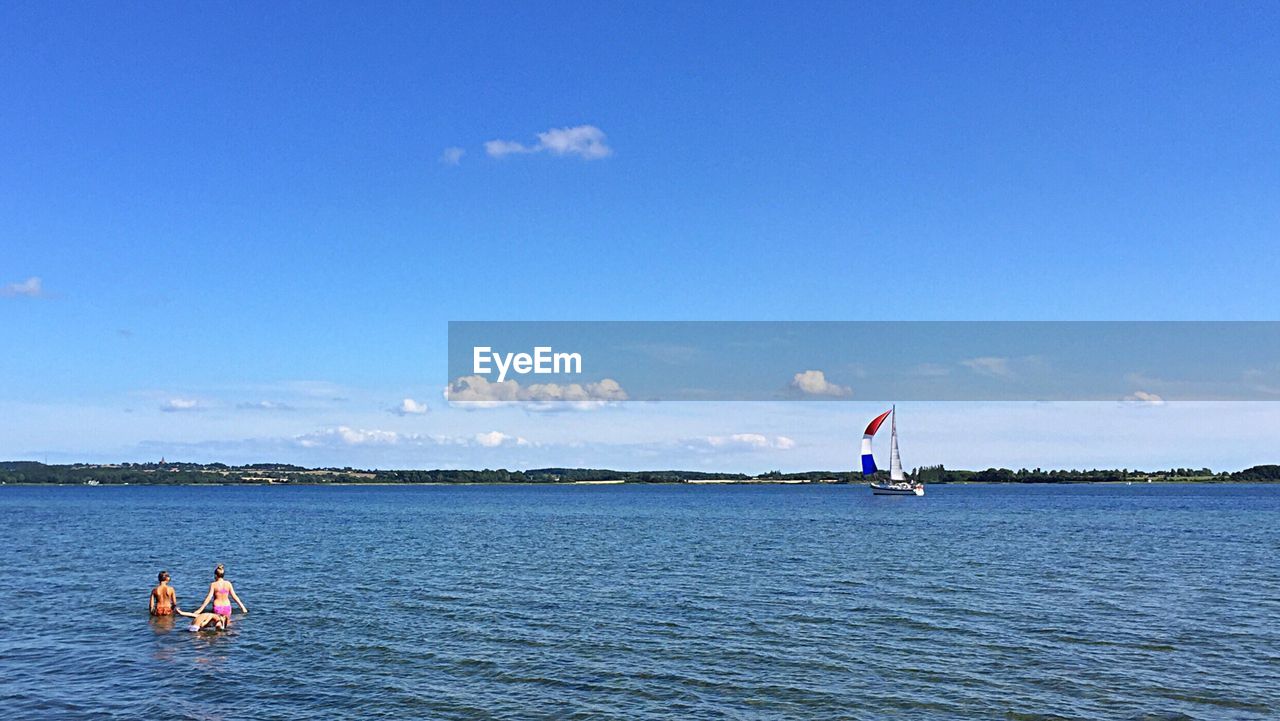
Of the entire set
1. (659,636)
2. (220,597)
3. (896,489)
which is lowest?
(659,636)

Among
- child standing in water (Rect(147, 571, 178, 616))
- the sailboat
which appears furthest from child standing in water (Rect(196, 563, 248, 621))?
the sailboat

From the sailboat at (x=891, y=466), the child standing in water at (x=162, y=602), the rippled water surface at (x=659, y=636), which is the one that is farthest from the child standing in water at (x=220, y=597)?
the sailboat at (x=891, y=466)

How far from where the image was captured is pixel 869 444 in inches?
6457

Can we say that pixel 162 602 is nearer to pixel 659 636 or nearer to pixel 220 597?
pixel 220 597

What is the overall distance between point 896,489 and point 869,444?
9599 mm

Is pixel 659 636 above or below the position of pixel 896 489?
below

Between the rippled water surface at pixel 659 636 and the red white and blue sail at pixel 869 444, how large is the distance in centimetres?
10597

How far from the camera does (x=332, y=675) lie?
22609 mm

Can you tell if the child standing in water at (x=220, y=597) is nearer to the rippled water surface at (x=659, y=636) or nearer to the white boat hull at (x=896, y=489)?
the rippled water surface at (x=659, y=636)

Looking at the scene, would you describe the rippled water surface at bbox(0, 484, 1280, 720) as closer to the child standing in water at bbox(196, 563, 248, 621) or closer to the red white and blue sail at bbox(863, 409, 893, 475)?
the child standing in water at bbox(196, 563, 248, 621)

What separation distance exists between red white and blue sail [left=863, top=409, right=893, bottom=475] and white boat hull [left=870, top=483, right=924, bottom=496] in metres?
3.88

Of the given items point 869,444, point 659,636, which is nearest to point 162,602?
point 659,636

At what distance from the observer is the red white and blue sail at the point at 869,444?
16150 centimetres

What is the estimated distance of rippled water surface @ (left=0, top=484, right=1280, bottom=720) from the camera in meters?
20.2
